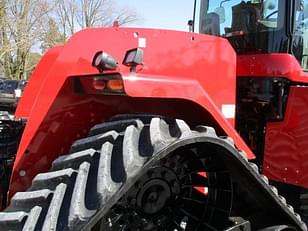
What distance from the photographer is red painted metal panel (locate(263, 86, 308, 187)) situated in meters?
3.90

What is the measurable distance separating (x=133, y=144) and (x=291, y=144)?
1.76m

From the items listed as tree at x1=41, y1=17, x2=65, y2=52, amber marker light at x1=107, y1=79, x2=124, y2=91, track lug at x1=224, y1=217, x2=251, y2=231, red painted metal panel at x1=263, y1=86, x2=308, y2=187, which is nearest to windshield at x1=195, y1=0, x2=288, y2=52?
→ red painted metal panel at x1=263, y1=86, x2=308, y2=187

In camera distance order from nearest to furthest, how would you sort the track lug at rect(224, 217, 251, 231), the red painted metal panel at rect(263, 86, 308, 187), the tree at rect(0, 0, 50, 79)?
the track lug at rect(224, 217, 251, 231) → the red painted metal panel at rect(263, 86, 308, 187) → the tree at rect(0, 0, 50, 79)

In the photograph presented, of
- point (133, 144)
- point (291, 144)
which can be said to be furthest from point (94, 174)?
point (291, 144)

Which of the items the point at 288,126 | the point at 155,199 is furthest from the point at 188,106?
the point at 288,126

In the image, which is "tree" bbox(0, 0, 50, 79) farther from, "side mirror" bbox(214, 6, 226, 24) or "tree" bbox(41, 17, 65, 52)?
"side mirror" bbox(214, 6, 226, 24)

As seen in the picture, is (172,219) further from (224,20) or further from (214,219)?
(224,20)

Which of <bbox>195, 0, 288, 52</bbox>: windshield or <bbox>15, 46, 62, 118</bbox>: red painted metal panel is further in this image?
<bbox>195, 0, 288, 52</bbox>: windshield

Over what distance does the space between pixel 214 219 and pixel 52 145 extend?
1188 mm

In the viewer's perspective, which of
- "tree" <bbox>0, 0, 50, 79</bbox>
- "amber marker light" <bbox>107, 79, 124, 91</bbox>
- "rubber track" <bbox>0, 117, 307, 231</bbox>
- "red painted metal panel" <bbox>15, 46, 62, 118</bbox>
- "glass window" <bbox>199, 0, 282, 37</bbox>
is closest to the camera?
"rubber track" <bbox>0, 117, 307, 231</bbox>

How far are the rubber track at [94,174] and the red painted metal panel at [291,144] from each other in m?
1.13

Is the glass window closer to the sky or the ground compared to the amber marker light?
closer to the sky

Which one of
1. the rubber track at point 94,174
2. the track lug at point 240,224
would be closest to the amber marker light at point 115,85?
the rubber track at point 94,174

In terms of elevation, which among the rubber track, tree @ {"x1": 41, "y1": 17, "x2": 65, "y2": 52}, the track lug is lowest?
tree @ {"x1": 41, "y1": 17, "x2": 65, "y2": 52}
